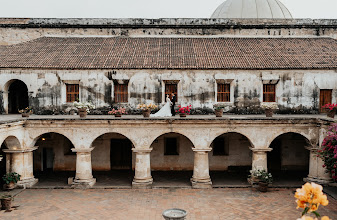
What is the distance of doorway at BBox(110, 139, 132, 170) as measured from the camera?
2169cm

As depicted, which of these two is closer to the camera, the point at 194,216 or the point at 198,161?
the point at 194,216

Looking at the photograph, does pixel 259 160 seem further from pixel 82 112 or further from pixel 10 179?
pixel 10 179

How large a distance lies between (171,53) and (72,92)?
7.05m

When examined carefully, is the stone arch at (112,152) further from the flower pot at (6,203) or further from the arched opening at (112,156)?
the flower pot at (6,203)

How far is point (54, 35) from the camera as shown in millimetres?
24203

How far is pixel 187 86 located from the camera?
65.5 feet

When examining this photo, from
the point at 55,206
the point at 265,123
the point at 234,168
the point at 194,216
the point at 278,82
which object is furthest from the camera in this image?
the point at 234,168

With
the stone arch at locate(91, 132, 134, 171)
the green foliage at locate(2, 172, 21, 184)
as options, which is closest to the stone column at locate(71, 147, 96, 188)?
the green foliage at locate(2, 172, 21, 184)

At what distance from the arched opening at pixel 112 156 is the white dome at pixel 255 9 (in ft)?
50.7

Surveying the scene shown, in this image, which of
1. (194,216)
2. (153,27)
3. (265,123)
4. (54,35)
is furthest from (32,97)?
(265,123)

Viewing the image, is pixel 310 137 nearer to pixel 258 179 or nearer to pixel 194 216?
pixel 258 179

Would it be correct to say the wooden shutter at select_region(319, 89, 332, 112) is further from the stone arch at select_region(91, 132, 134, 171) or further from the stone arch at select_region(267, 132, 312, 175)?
the stone arch at select_region(91, 132, 134, 171)

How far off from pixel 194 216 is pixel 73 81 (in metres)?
11.4

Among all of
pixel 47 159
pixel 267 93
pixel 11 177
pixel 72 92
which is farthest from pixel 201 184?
pixel 47 159
